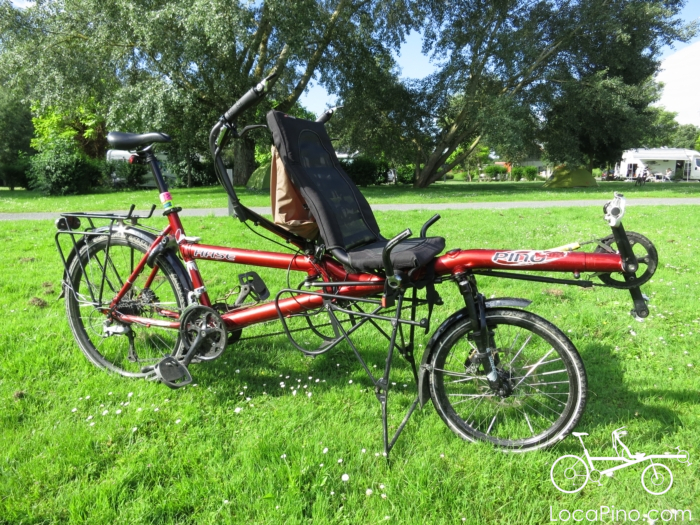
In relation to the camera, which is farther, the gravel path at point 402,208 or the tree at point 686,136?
the tree at point 686,136

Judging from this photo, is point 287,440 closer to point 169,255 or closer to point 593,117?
point 169,255

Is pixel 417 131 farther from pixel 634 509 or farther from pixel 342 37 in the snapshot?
pixel 634 509

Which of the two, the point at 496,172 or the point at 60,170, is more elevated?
the point at 496,172

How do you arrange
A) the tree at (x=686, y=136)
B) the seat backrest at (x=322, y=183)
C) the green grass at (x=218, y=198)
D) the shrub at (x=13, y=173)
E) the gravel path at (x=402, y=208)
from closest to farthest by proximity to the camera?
the seat backrest at (x=322, y=183), the gravel path at (x=402, y=208), the green grass at (x=218, y=198), the shrub at (x=13, y=173), the tree at (x=686, y=136)

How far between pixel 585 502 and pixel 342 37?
2228 centimetres

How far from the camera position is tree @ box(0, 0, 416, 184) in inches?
642

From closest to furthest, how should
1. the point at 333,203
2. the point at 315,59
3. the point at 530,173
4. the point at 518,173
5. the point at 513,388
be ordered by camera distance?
1. the point at 513,388
2. the point at 333,203
3. the point at 315,59
4. the point at 530,173
5. the point at 518,173

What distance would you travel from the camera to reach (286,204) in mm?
2654

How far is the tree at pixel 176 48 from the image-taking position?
16312 millimetres

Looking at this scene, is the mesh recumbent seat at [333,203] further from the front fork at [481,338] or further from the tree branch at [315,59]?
the tree branch at [315,59]

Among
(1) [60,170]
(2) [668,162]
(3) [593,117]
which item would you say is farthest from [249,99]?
(2) [668,162]

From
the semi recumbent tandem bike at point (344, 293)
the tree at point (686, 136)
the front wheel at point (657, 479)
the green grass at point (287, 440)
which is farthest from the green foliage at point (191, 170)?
the tree at point (686, 136)

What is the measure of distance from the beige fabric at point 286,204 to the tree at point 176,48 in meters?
15.0

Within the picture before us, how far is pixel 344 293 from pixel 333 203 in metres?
0.56
